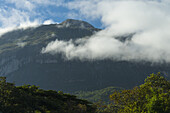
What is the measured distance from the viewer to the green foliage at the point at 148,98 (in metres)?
47.4

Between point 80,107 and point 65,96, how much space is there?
2377 centimetres

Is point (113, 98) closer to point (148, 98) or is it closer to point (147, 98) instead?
point (147, 98)

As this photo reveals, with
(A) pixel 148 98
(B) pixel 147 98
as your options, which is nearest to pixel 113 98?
(B) pixel 147 98

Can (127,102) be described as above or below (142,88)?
below

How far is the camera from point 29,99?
54.9 metres

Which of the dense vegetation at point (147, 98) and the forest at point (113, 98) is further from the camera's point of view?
the dense vegetation at point (147, 98)

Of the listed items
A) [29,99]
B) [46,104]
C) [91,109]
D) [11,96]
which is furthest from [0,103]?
[91,109]

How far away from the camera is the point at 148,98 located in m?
52.7

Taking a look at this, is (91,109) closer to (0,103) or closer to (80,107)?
(80,107)

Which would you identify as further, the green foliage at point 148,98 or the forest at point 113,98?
the green foliage at point 148,98

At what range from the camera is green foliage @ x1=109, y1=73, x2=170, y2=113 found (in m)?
47.4

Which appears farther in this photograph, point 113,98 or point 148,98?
point 113,98

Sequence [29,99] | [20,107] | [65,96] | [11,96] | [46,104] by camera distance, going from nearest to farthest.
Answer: [20,107] → [11,96] → [29,99] → [46,104] → [65,96]

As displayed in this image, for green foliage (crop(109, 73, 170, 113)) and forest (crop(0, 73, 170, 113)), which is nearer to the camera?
forest (crop(0, 73, 170, 113))
